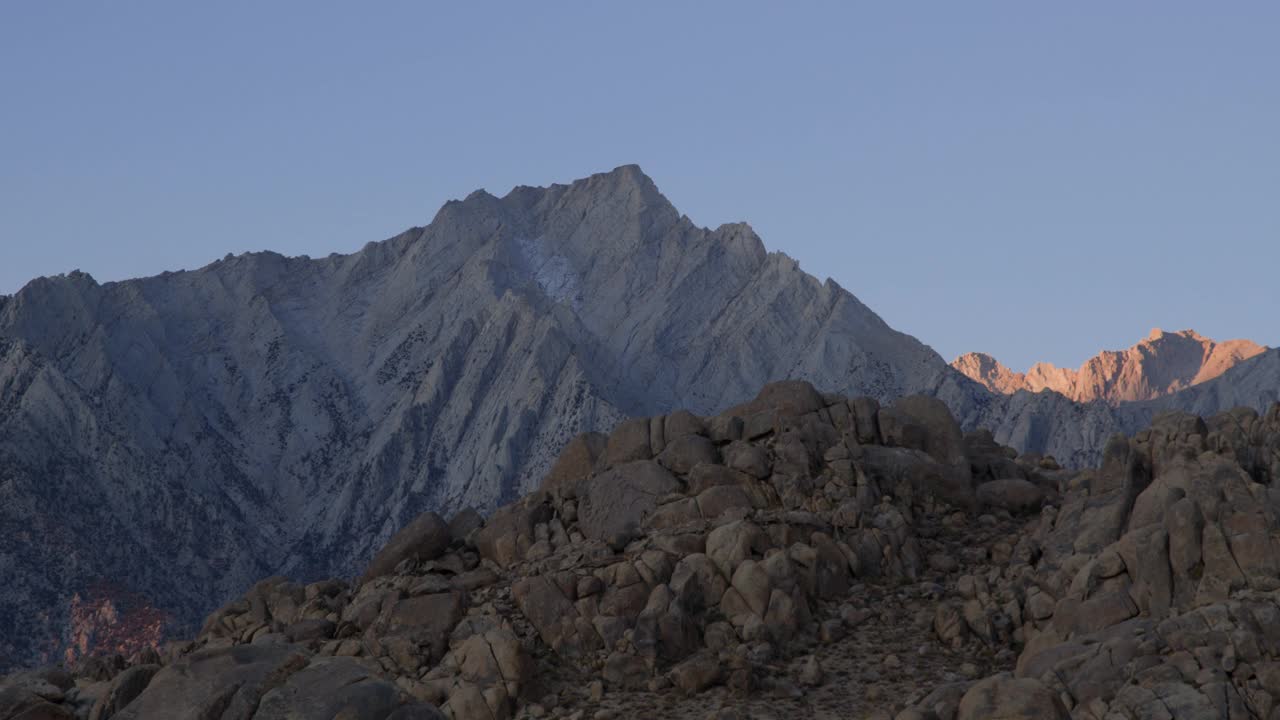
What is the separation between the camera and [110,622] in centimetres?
13362

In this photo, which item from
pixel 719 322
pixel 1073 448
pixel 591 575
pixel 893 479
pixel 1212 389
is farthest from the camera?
pixel 719 322

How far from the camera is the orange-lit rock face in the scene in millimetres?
129500

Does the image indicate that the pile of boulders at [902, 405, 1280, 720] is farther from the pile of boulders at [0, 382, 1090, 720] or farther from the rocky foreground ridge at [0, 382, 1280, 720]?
the pile of boulders at [0, 382, 1090, 720]

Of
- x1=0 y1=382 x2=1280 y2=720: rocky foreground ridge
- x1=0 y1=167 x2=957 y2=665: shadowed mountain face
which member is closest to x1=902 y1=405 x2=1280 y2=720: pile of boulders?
x1=0 y1=382 x2=1280 y2=720: rocky foreground ridge

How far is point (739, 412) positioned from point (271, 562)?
395ft

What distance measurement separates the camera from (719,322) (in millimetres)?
197500

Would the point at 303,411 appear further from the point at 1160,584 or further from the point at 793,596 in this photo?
the point at 1160,584

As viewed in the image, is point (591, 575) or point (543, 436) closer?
point (591, 575)

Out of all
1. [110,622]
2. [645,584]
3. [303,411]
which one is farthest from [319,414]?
[645,584]

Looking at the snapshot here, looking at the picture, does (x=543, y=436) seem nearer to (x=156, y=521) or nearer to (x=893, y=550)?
(x=156, y=521)

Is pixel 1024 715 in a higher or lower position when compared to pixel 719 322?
lower

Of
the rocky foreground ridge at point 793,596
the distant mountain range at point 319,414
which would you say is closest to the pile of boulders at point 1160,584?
the rocky foreground ridge at point 793,596

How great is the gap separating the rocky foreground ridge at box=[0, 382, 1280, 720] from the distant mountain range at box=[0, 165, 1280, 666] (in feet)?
318

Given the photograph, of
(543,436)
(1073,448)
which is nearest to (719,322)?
(543,436)
